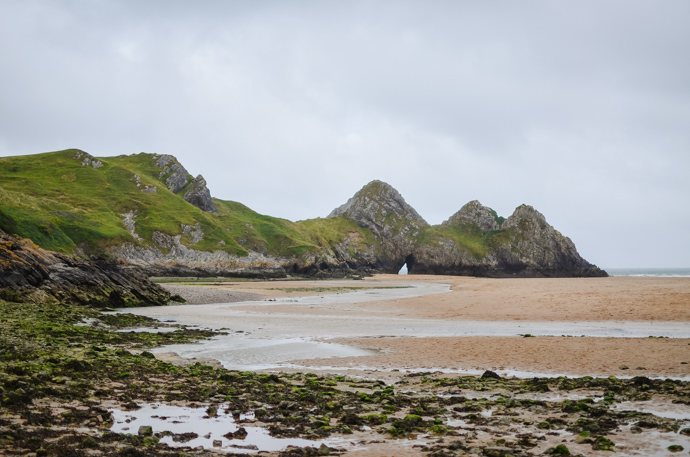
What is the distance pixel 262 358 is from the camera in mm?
17484

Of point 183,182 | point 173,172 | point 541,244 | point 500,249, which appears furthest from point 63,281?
point 541,244

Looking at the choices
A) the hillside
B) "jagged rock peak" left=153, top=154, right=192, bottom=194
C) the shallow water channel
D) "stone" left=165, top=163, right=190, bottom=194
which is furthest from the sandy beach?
"jagged rock peak" left=153, top=154, right=192, bottom=194

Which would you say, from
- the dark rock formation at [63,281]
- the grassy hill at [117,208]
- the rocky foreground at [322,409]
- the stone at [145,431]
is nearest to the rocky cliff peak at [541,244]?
the grassy hill at [117,208]

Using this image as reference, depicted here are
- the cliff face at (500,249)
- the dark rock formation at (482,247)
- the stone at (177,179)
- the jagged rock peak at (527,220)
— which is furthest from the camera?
the jagged rock peak at (527,220)

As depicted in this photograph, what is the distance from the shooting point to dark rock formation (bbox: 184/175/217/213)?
170625 millimetres

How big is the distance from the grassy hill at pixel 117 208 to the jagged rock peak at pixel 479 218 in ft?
200

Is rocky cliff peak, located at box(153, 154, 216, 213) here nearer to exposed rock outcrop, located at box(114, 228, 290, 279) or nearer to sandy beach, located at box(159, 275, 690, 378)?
exposed rock outcrop, located at box(114, 228, 290, 279)

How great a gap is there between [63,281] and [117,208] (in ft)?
347

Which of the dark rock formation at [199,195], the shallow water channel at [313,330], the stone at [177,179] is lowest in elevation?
Result: the shallow water channel at [313,330]

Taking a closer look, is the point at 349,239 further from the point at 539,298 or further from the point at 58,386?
the point at 58,386

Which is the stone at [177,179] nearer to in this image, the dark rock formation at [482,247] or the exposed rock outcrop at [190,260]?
the exposed rock outcrop at [190,260]

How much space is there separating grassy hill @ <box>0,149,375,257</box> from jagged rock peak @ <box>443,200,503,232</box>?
6082 cm

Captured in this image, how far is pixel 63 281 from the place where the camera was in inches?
1425

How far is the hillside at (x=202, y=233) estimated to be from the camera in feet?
334
